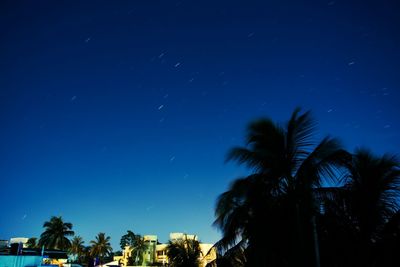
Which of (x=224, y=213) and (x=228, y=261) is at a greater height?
(x=224, y=213)

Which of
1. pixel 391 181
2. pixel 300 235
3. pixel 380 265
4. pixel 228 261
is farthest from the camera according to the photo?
pixel 228 261

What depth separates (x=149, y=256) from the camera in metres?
91.3

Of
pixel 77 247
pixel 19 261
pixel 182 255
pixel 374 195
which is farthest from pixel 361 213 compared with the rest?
pixel 77 247

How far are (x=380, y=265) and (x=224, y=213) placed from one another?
4.01 meters

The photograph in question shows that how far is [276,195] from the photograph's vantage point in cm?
840

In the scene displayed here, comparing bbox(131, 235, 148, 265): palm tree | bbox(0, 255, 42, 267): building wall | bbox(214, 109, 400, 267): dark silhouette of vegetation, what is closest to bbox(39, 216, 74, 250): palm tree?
bbox(131, 235, 148, 265): palm tree

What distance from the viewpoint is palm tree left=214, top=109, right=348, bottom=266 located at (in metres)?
7.76

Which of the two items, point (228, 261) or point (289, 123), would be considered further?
point (228, 261)

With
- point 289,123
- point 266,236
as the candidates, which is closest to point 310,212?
point 266,236

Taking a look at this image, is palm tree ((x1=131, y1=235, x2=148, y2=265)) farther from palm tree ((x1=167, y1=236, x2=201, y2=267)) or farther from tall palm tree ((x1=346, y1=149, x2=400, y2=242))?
tall palm tree ((x1=346, y1=149, x2=400, y2=242))

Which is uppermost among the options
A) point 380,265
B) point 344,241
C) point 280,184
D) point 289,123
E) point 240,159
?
point 289,123

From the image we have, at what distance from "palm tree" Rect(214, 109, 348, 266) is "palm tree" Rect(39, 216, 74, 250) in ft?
259

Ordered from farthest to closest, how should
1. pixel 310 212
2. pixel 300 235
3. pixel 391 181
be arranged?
pixel 391 181 < pixel 310 212 < pixel 300 235

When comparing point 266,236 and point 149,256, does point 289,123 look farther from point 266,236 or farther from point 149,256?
point 149,256
